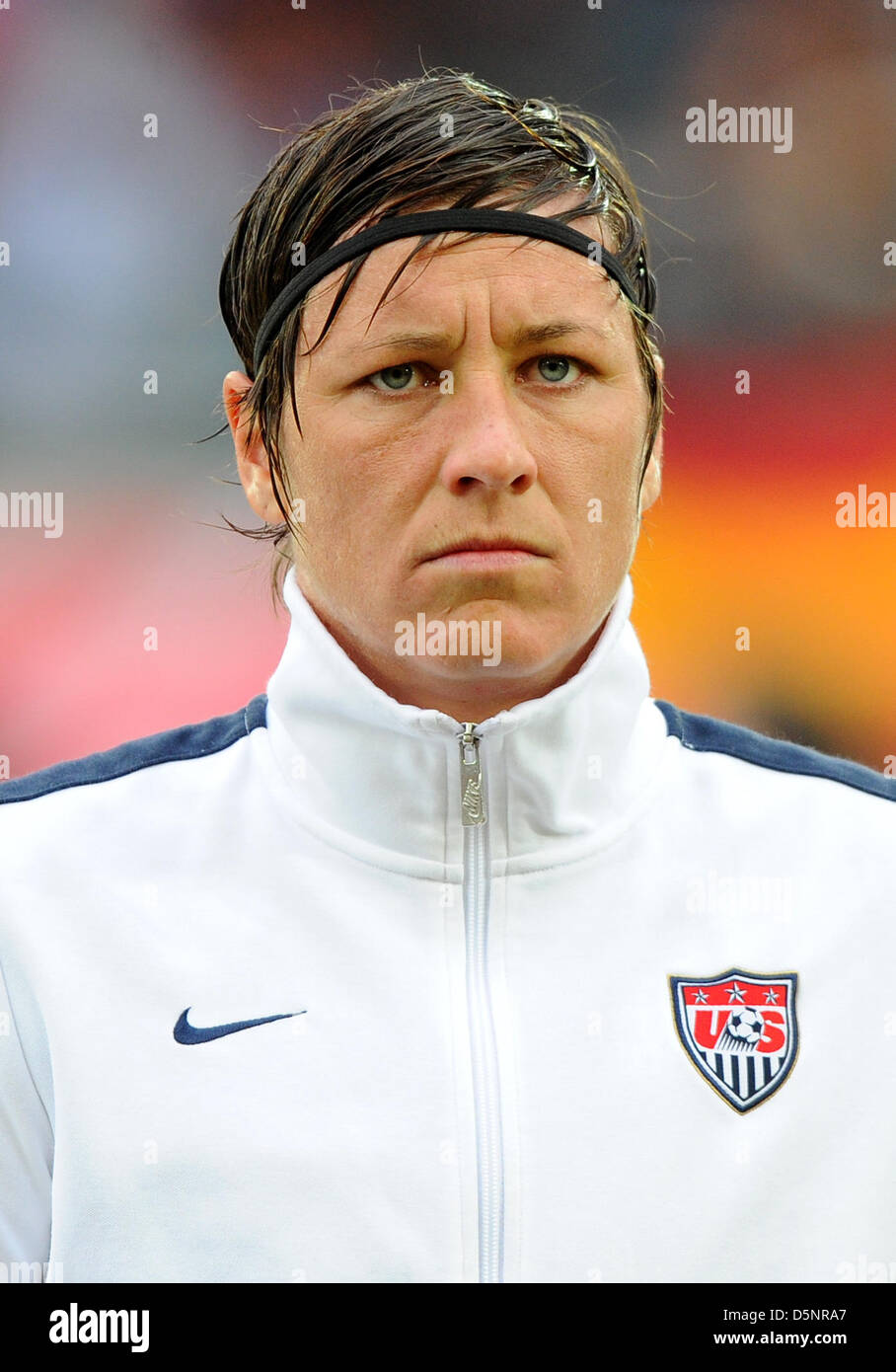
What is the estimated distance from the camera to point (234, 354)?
4426mm

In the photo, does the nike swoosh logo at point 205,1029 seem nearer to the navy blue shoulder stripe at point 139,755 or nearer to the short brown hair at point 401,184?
the navy blue shoulder stripe at point 139,755

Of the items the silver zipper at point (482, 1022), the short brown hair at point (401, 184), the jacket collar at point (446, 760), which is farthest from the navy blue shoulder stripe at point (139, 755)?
the silver zipper at point (482, 1022)

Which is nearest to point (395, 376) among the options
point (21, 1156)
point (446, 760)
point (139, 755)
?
point (446, 760)

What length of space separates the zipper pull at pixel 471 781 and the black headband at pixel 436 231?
1.80 ft

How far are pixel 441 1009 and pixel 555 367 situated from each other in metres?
0.72

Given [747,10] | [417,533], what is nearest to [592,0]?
[747,10]

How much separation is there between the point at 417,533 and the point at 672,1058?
2.07ft

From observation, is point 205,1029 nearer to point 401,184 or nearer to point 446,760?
point 446,760

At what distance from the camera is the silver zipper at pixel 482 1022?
1.40 meters

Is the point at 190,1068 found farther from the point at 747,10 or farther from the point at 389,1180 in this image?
the point at 747,10

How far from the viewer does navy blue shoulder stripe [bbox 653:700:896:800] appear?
175 centimetres
